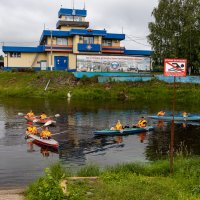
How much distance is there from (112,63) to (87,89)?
10971 mm

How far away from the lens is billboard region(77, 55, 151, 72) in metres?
72.9

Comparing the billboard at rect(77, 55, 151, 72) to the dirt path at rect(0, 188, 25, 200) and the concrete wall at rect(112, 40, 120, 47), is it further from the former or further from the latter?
the dirt path at rect(0, 188, 25, 200)

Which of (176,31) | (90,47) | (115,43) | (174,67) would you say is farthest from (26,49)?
(174,67)

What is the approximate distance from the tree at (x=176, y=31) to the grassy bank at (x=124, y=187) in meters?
52.4

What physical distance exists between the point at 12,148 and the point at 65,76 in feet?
145

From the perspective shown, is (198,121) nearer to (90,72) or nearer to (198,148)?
(198,148)

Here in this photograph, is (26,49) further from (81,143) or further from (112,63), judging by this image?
(81,143)

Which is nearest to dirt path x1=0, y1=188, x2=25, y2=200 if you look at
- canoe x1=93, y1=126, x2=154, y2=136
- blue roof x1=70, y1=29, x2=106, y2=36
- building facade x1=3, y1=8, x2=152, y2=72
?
canoe x1=93, y1=126, x2=154, y2=136

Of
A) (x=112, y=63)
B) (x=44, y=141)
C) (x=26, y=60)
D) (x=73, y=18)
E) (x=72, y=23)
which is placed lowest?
(x=44, y=141)

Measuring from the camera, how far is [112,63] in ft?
244

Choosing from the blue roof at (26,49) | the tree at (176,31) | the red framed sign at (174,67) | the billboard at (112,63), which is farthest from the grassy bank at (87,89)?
the red framed sign at (174,67)

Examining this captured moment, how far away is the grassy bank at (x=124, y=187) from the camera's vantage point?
1187cm

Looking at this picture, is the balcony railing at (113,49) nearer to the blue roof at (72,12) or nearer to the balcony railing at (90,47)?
the balcony railing at (90,47)

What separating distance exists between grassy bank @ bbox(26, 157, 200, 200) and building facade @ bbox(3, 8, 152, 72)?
58.2 metres
